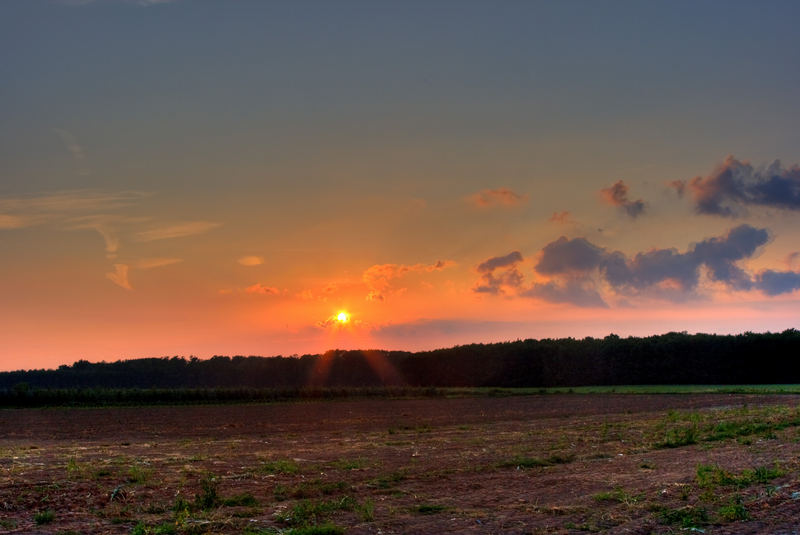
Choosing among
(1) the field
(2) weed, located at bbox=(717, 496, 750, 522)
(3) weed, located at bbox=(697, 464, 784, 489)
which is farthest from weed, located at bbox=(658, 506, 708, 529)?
(3) weed, located at bbox=(697, 464, 784, 489)

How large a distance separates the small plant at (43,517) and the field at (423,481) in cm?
7

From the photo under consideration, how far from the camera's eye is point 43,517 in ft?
46.8

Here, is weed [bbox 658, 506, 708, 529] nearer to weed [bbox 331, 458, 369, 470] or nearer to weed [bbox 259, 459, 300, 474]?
weed [bbox 331, 458, 369, 470]

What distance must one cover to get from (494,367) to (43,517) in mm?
108265

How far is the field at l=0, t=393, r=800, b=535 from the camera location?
43.6ft

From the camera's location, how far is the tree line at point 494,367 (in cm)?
9719

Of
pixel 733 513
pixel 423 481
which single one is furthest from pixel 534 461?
pixel 733 513

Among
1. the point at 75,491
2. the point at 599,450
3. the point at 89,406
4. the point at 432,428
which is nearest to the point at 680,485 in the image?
the point at 599,450

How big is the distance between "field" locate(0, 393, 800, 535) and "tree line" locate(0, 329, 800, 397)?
53.0 metres

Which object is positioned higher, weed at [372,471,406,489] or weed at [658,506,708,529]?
weed at [658,506,708,529]

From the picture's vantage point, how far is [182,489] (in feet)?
58.5

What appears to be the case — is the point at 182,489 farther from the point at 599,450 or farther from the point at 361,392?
the point at 361,392

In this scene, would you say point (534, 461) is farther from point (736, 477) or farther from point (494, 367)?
point (494, 367)

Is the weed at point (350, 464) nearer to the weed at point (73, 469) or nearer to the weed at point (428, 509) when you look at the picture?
the weed at point (428, 509)
